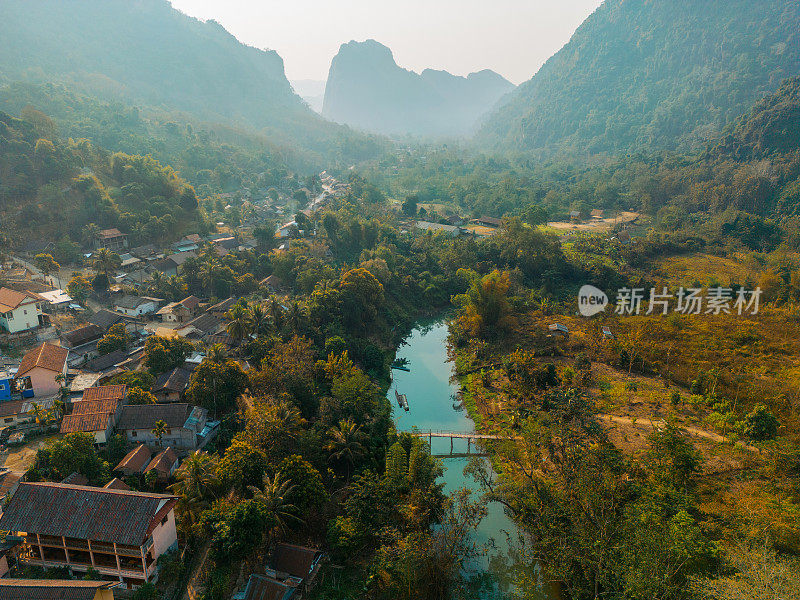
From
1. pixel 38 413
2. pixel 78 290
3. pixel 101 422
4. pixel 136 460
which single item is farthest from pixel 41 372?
pixel 78 290

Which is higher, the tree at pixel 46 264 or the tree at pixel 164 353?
the tree at pixel 46 264

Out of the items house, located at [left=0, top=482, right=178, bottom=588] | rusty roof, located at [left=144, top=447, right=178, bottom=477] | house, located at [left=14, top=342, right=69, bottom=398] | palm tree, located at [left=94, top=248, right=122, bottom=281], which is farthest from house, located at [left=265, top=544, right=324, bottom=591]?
palm tree, located at [left=94, top=248, right=122, bottom=281]

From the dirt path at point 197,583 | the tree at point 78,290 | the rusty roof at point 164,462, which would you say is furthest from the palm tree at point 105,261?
the dirt path at point 197,583

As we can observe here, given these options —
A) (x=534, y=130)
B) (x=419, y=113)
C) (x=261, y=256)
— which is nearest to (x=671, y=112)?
(x=534, y=130)

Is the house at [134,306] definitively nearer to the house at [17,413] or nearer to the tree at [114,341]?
the tree at [114,341]

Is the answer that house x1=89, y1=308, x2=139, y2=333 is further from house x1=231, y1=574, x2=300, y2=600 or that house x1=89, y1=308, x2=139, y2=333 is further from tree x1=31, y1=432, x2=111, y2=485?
house x1=231, y1=574, x2=300, y2=600
